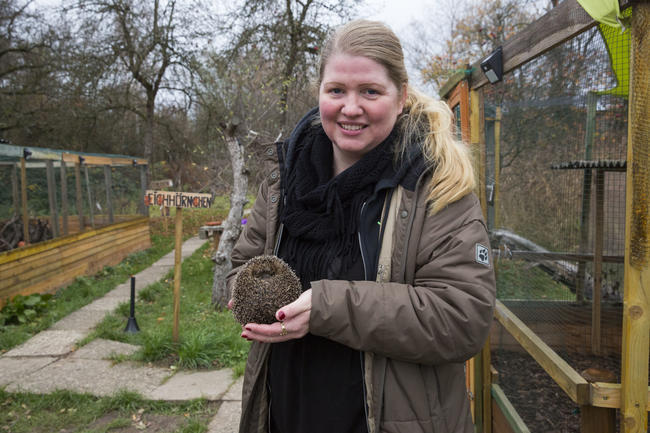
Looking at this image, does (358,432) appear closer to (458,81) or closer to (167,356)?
(458,81)

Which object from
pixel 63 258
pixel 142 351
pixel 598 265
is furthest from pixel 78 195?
pixel 598 265

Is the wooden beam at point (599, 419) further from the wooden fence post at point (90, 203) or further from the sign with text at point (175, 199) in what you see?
the wooden fence post at point (90, 203)

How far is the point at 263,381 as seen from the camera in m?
1.82

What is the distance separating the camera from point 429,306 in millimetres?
1376

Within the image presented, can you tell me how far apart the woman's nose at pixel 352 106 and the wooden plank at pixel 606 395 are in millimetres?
1328

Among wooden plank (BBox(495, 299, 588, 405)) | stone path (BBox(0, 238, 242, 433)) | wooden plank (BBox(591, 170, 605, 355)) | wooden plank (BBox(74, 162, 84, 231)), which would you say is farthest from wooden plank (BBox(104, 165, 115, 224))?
wooden plank (BBox(495, 299, 588, 405))

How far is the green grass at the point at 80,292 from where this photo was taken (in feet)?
20.3

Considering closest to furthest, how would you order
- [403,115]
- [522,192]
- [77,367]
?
[403,115]
[522,192]
[77,367]

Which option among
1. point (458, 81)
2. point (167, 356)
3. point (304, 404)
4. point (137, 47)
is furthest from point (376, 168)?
point (137, 47)

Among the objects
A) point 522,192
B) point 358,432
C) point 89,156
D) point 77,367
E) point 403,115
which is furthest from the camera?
point 89,156

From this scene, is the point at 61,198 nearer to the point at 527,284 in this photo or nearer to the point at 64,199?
the point at 64,199

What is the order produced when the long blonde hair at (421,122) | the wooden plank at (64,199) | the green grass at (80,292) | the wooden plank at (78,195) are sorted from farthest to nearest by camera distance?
the wooden plank at (78,195)
the wooden plank at (64,199)
the green grass at (80,292)
the long blonde hair at (421,122)

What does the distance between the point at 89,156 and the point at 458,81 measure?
9538 millimetres

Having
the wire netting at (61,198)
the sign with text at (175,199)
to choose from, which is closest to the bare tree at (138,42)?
the wire netting at (61,198)
